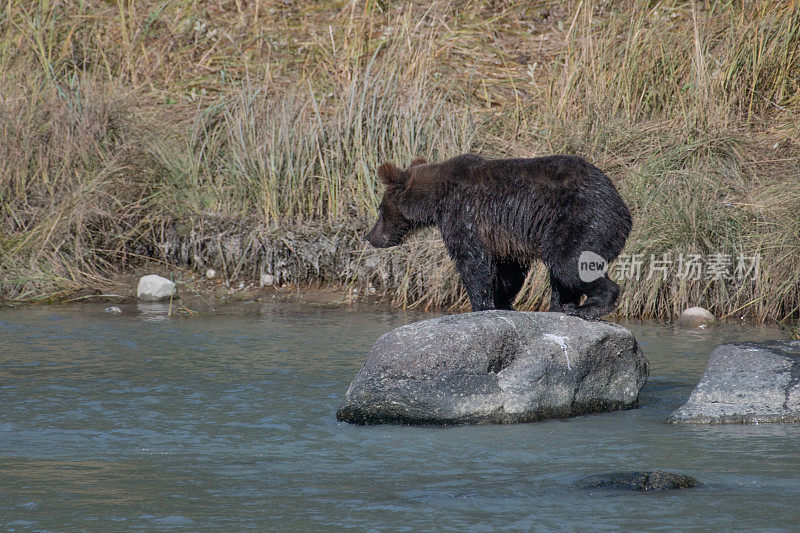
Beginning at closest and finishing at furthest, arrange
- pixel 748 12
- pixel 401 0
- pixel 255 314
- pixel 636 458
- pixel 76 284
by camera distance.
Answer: pixel 636 458 → pixel 255 314 → pixel 76 284 → pixel 748 12 → pixel 401 0

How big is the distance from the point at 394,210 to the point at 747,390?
3212mm

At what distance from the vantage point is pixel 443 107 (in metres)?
11.8

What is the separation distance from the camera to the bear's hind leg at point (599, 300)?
6.87 metres

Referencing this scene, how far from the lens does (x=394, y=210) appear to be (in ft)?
26.7

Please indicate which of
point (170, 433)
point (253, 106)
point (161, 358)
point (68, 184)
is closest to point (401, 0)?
point (253, 106)

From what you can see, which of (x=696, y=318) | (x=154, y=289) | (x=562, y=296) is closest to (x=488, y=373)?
(x=562, y=296)

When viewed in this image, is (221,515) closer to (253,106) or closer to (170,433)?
(170,433)

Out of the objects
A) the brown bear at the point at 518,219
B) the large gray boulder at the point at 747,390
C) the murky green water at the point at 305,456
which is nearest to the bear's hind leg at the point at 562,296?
the brown bear at the point at 518,219

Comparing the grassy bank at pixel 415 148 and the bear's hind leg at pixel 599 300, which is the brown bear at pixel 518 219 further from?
the grassy bank at pixel 415 148

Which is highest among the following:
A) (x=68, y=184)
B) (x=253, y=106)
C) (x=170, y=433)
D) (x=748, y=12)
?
(x=748, y=12)

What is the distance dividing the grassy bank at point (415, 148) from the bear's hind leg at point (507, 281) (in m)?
1.98

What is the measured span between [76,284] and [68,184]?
4.97ft

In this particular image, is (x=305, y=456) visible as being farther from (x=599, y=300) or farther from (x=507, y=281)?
(x=507, y=281)

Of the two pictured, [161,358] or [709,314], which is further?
[709,314]
